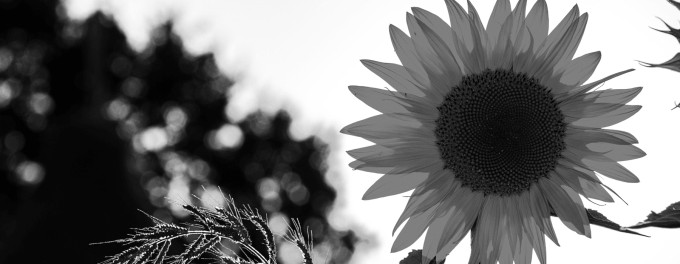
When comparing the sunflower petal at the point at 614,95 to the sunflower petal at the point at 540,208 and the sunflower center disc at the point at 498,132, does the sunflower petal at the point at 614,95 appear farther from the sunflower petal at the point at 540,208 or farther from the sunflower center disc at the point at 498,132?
the sunflower petal at the point at 540,208

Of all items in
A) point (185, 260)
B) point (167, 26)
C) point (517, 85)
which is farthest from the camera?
point (167, 26)

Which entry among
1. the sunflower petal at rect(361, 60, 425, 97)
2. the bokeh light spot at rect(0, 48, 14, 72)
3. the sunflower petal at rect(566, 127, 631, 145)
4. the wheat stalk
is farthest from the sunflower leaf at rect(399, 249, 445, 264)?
the bokeh light spot at rect(0, 48, 14, 72)

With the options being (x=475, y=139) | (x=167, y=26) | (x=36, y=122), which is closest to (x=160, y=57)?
(x=167, y=26)

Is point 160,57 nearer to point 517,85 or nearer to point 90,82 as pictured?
point 90,82

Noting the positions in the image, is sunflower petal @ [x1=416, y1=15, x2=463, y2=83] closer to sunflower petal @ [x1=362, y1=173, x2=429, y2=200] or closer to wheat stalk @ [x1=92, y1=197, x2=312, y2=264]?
sunflower petal @ [x1=362, y1=173, x2=429, y2=200]

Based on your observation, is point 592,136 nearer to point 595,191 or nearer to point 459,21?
point 595,191

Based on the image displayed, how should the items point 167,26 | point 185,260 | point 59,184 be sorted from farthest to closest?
Result: point 167,26
point 59,184
point 185,260

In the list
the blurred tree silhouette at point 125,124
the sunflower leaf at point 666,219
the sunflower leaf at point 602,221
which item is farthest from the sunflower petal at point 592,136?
the blurred tree silhouette at point 125,124

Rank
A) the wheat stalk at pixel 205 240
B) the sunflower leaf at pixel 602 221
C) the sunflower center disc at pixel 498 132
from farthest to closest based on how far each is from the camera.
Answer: the sunflower center disc at pixel 498 132 → the sunflower leaf at pixel 602 221 → the wheat stalk at pixel 205 240
